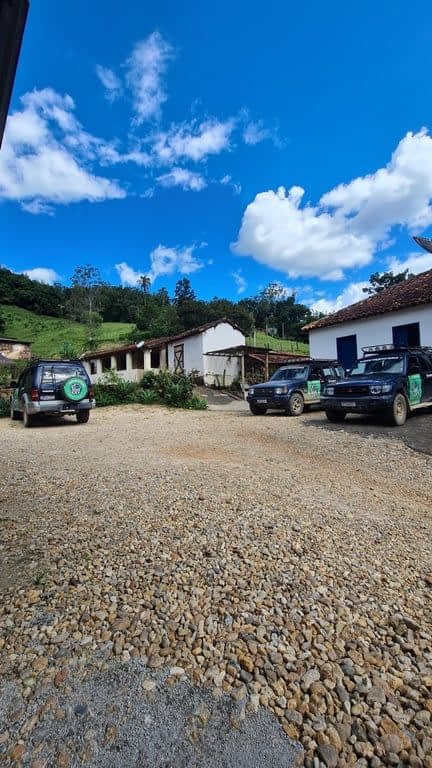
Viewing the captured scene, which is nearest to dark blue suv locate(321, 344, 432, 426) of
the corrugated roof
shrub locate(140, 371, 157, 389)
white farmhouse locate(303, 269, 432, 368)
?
white farmhouse locate(303, 269, 432, 368)

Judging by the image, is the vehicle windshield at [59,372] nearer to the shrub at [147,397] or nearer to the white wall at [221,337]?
the shrub at [147,397]

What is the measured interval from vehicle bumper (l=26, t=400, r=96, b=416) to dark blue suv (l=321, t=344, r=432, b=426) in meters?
6.96

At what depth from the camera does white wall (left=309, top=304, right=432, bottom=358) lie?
15.8 metres

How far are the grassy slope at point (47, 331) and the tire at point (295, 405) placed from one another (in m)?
32.0

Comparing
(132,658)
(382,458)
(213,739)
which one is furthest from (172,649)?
(382,458)

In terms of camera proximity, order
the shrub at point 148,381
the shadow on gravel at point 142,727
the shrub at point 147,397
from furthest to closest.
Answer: the shrub at point 148,381
the shrub at point 147,397
the shadow on gravel at point 142,727

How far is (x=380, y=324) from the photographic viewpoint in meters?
17.4

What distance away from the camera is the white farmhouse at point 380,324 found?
15.9 meters

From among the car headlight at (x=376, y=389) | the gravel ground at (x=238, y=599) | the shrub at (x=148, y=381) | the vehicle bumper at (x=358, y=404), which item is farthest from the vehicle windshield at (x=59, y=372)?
the shrub at (x=148, y=381)

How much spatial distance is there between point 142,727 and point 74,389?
982cm

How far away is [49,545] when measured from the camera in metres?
3.00

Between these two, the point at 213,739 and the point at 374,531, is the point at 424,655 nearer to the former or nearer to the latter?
the point at 213,739

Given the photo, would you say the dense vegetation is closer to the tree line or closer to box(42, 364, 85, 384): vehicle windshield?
the tree line

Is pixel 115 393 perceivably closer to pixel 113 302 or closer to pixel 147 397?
pixel 147 397
